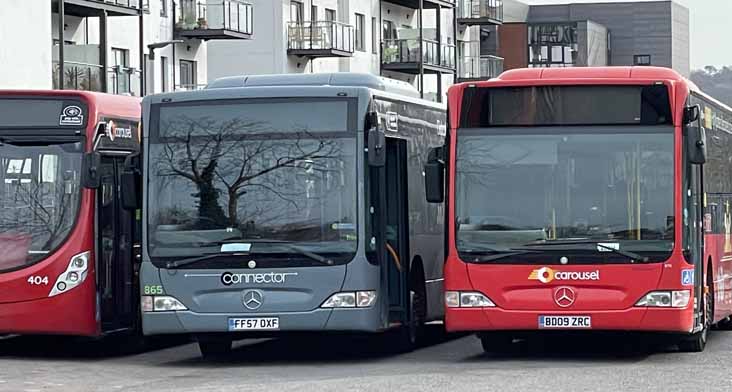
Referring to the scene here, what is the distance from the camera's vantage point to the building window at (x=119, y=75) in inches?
1763

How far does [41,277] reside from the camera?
58.8 ft

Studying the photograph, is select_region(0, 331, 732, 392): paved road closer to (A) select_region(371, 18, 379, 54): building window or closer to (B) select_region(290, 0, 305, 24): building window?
(B) select_region(290, 0, 305, 24): building window

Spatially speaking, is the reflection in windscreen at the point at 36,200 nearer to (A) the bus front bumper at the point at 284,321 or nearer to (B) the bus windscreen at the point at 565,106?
(A) the bus front bumper at the point at 284,321

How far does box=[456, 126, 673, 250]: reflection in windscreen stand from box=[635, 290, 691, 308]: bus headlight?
52 cm

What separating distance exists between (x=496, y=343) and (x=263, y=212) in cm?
295

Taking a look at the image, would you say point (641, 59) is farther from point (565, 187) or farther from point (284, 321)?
point (284, 321)

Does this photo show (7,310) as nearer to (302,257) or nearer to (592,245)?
(302,257)

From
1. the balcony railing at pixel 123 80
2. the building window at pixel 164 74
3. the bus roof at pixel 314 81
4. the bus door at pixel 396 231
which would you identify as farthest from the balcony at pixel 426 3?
the bus door at pixel 396 231

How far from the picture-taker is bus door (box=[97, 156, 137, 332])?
18.3 metres

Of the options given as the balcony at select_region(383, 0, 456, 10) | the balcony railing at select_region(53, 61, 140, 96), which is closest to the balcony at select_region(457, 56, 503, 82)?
the balcony at select_region(383, 0, 456, 10)

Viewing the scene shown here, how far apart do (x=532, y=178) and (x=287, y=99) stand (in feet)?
8.27

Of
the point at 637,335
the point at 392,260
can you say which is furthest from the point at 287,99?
the point at 637,335

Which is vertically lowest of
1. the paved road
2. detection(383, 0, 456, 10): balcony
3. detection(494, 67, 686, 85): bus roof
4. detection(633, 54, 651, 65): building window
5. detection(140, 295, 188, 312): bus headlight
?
the paved road

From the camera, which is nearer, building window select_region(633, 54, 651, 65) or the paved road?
Result: the paved road
